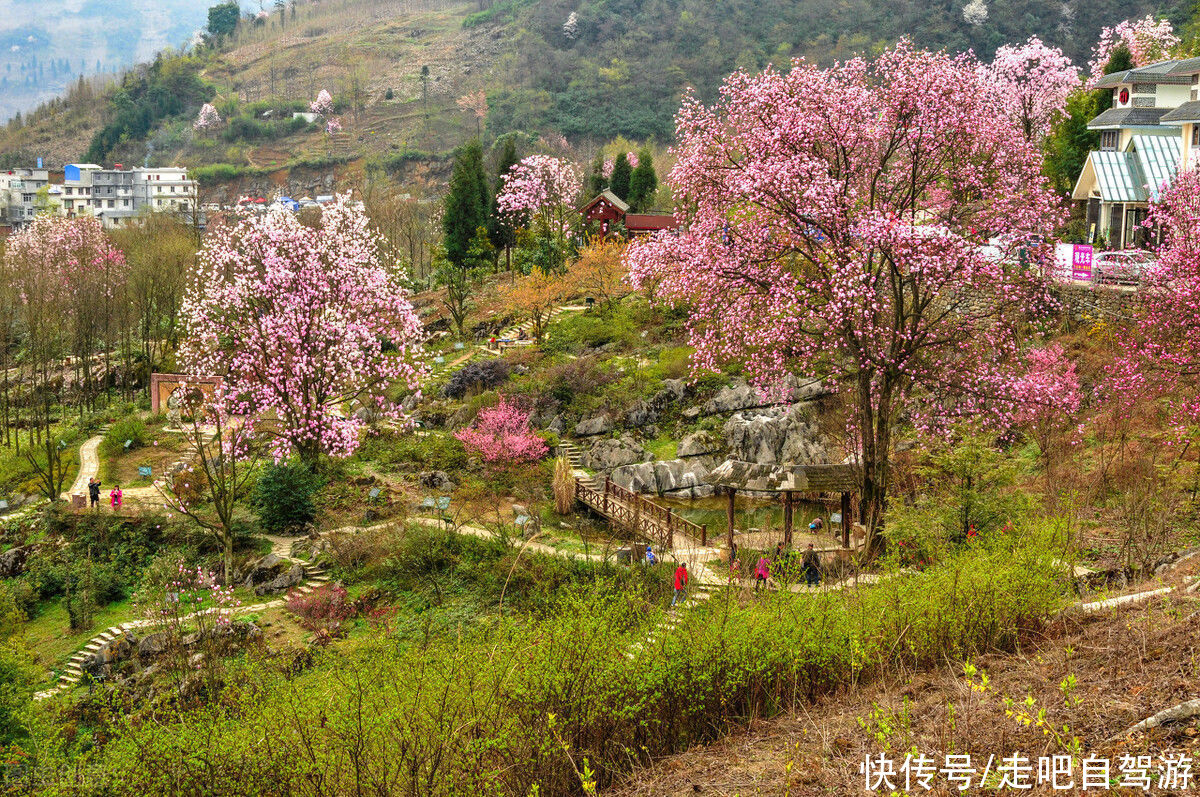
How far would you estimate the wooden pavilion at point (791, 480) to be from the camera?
1711 centimetres

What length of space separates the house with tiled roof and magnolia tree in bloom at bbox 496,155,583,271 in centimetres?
2201

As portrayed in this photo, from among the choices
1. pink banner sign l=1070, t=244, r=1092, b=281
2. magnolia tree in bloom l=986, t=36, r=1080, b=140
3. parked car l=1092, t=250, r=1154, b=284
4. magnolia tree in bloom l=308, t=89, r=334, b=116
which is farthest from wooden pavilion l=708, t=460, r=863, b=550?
magnolia tree in bloom l=308, t=89, r=334, b=116

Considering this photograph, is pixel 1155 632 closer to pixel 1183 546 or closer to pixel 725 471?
pixel 1183 546

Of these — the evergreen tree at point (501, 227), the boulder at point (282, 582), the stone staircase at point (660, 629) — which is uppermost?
the evergreen tree at point (501, 227)

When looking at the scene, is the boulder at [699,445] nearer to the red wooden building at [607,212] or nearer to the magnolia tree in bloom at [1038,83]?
the red wooden building at [607,212]

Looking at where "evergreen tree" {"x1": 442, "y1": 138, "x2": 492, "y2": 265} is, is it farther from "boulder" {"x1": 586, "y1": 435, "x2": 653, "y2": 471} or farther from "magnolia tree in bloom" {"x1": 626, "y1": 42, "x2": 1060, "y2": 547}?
"magnolia tree in bloom" {"x1": 626, "y1": 42, "x2": 1060, "y2": 547}

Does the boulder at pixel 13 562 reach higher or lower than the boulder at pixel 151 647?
higher

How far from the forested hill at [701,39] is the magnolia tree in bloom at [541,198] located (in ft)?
146

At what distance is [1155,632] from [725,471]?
447 inches

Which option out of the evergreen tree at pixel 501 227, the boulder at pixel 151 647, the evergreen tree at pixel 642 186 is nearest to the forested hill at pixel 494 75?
the evergreen tree at pixel 642 186

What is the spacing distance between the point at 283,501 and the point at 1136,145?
96.6ft

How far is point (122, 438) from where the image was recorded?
28359mm

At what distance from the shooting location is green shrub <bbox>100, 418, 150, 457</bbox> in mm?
28109

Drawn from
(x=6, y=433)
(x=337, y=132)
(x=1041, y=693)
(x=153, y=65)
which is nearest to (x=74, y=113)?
(x=153, y=65)
